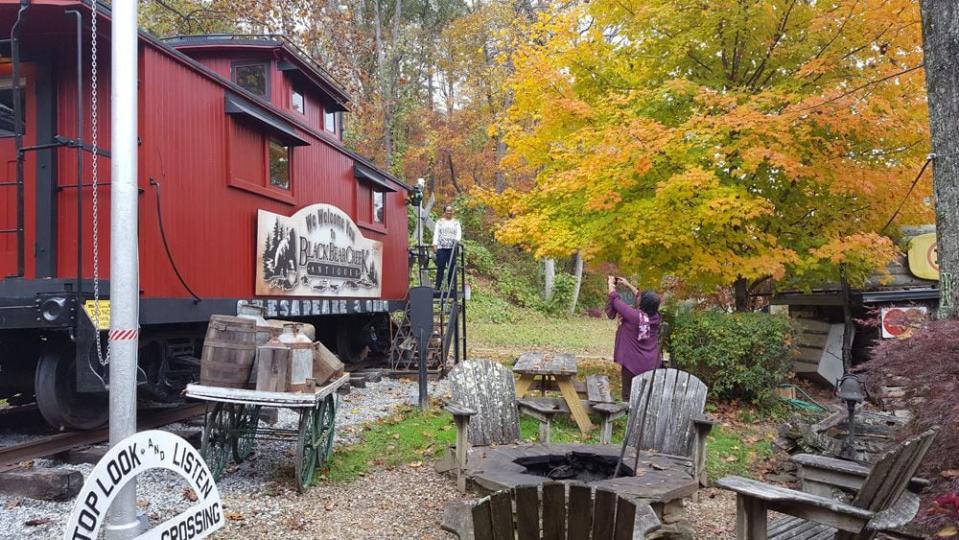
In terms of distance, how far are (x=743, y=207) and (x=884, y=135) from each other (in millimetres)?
1739

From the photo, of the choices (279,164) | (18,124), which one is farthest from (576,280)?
(18,124)

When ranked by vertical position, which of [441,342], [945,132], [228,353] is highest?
[945,132]

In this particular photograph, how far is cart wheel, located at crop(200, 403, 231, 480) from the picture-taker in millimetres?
4949

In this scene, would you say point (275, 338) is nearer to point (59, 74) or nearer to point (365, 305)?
point (59, 74)

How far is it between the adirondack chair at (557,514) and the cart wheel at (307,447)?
104 inches

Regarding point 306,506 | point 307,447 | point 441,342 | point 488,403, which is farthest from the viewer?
point 441,342

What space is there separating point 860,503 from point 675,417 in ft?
8.45

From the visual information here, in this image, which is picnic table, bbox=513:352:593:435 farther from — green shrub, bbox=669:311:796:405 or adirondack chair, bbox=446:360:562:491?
green shrub, bbox=669:311:796:405

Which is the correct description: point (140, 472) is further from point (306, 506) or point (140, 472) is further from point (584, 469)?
point (584, 469)

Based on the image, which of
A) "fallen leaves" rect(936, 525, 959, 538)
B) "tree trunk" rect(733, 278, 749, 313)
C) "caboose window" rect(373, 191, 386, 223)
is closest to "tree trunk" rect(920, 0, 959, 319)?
"fallen leaves" rect(936, 525, 959, 538)

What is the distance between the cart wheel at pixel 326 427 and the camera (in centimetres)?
545

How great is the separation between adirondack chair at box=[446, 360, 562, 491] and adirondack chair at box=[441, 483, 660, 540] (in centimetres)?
260

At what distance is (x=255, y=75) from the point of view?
9188 millimetres

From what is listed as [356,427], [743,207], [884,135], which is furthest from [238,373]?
[884,135]
